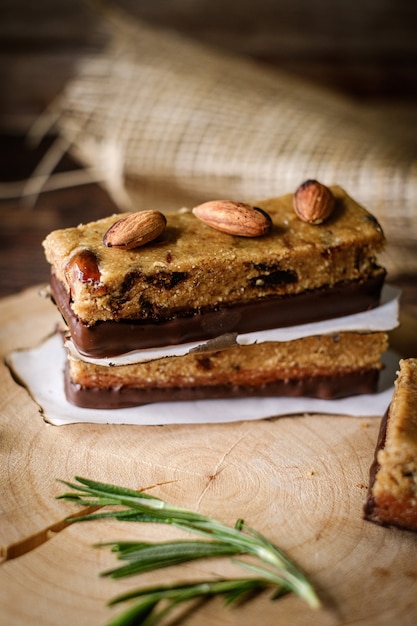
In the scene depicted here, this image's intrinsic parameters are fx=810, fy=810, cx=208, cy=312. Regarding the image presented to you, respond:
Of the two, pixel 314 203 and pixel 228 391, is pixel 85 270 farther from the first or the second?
pixel 314 203

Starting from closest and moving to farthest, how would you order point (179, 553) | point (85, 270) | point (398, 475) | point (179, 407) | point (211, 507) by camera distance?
point (179, 553) < point (398, 475) < point (211, 507) < point (85, 270) < point (179, 407)

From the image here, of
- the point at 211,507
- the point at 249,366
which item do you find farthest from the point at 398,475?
the point at 249,366

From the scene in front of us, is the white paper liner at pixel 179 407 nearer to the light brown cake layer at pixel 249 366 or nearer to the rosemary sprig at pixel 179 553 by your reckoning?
the light brown cake layer at pixel 249 366

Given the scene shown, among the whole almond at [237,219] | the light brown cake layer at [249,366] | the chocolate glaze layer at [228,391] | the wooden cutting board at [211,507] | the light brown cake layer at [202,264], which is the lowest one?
the wooden cutting board at [211,507]

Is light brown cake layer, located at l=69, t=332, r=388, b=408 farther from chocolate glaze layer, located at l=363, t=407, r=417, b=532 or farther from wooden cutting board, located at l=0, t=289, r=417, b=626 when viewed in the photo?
chocolate glaze layer, located at l=363, t=407, r=417, b=532

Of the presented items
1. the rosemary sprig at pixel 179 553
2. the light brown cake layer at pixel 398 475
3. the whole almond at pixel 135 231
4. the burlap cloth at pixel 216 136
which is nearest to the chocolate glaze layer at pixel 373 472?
the light brown cake layer at pixel 398 475

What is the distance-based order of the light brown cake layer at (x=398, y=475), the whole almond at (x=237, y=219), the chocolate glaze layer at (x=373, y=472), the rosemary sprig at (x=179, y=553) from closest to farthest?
the rosemary sprig at (x=179, y=553) → the light brown cake layer at (x=398, y=475) → the chocolate glaze layer at (x=373, y=472) → the whole almond at (x=237, y=219)

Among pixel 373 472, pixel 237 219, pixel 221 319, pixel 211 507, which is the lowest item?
pixel 211 507

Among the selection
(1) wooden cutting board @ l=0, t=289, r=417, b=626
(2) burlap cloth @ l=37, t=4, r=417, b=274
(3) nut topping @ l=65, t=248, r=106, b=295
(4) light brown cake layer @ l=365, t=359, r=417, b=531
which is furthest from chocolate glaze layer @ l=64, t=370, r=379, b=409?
(2) burlap cloth @ l=37, t=4, r=417, b=274
